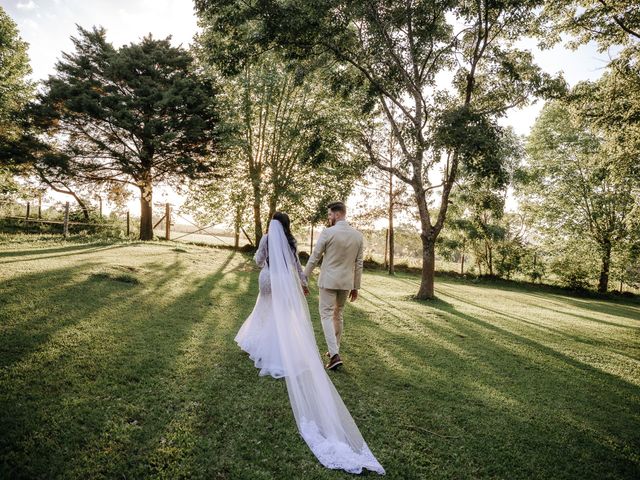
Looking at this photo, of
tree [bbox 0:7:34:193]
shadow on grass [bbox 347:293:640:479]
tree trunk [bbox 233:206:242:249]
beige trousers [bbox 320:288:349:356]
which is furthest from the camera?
tree trunk [bbox 233:206:242:249]

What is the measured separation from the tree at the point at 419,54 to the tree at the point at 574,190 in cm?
1441

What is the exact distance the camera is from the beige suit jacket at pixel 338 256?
18.3 ft

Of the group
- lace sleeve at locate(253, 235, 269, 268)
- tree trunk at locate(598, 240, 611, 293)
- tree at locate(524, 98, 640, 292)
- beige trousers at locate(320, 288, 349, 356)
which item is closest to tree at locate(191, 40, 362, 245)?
lace sleeve at locate(253, 235, 269, 268)

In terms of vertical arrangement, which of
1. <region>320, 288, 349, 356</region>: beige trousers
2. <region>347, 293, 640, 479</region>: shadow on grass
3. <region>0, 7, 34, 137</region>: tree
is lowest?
<region>347, 293, 640, 479</region>: shadow on grass

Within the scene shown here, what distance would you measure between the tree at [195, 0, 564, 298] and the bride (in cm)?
801

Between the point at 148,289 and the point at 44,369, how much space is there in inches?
192

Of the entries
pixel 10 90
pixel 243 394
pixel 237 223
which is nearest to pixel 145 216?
pixel 237 223

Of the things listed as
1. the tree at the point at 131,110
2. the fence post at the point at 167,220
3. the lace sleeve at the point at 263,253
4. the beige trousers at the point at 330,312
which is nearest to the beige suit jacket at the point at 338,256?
the beige trousers at the point at 330,312

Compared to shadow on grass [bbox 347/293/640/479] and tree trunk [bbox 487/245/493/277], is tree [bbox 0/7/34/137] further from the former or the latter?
tree trunk [bbox 487/245/493/277]

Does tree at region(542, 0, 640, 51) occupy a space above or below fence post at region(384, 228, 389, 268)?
above

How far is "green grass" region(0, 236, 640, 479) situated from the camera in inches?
124

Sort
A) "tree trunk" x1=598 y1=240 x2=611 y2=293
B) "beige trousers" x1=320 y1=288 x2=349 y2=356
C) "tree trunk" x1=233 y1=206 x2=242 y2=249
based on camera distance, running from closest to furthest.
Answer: "beige trousers" x1=320 y1=288 x2=349 y2=356 → "tree trunk" x1=233 y1=206 x2=242 y2=249 → "tree trunk" x1=598 y1=240 x2=611 y2=293

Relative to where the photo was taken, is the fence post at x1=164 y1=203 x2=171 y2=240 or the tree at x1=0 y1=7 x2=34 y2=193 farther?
the fence post at x1=164 y1=203 x2=171 y2=240

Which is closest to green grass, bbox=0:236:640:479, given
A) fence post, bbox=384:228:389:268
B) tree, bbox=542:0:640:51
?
tree, bbox=542:0:640:51
